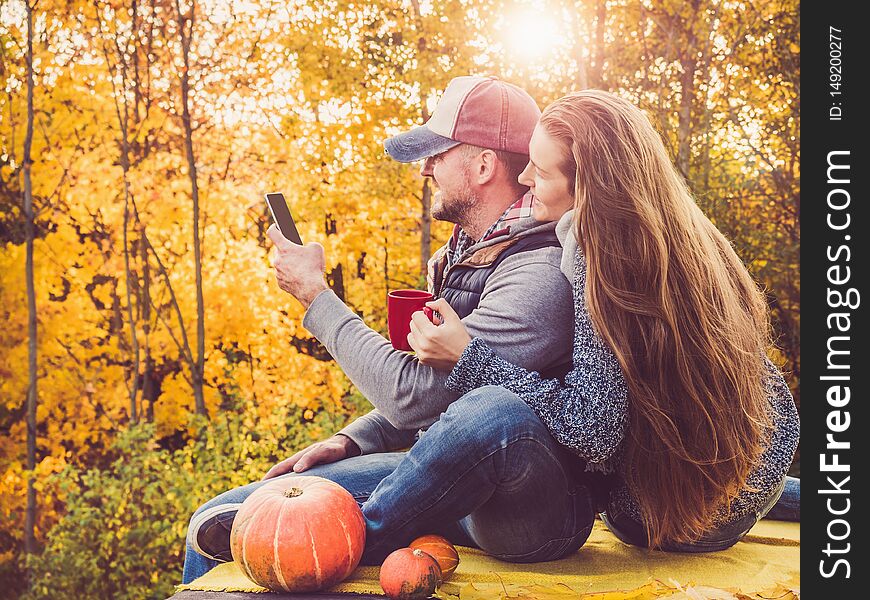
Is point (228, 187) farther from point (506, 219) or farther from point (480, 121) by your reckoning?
point (506, 219)

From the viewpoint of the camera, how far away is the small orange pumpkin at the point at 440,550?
1912 millimetres

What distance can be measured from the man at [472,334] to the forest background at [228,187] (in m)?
3.25

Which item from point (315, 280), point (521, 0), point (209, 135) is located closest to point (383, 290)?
point (209, 135)

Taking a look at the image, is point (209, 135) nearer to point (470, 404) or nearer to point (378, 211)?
point (378, 211)

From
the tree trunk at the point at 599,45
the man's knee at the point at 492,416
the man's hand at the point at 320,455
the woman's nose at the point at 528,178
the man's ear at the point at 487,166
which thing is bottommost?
the man's hand at the point at 320,455

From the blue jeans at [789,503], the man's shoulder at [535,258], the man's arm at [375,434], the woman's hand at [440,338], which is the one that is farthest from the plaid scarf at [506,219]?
the blue jeans at [789,503]

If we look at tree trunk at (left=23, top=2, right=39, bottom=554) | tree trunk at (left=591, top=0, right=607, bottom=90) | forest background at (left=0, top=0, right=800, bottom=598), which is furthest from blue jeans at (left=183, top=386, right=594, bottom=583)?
tree trunk at (left=23, top=2, right=39, bottom=554)

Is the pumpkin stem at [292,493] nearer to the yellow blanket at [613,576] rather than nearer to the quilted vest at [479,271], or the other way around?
the yellow blanket at [613,576]

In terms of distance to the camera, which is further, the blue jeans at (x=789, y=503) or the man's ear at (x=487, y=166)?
the blue jeans at (x=789, y=503)

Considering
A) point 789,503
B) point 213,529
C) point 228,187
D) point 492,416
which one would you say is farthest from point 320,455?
point 228,187

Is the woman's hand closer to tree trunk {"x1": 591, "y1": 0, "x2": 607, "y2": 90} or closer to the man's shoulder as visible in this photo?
the man's shoulder

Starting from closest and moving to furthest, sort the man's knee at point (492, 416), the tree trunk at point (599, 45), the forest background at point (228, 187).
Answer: the man's knee at point (492, 416), the forest background at point (228, 187), the tree trunk at point (599, 45)

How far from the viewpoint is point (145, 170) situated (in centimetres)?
887

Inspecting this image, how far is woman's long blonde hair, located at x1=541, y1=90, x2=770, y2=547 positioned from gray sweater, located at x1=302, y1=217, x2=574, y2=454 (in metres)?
0.15
